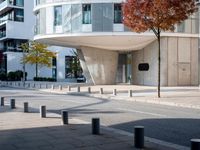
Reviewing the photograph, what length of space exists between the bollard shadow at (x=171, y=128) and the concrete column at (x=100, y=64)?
30.5 meters

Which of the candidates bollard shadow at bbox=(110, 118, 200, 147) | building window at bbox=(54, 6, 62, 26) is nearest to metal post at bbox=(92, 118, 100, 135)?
bollard shadow at bbox=(110, 118, 200, 147)

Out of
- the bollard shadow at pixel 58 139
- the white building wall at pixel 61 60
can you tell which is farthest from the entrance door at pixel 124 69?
the bollard shadow at pixel 58 139

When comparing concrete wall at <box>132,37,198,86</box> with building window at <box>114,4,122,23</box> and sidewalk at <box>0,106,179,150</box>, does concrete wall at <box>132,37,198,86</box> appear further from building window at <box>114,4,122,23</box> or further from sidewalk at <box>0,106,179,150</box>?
sidewalk at <box>0,106,179,150</box>

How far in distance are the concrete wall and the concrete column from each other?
173 inches

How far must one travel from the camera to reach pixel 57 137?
971 centimetres

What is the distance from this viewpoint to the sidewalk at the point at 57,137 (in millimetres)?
8609

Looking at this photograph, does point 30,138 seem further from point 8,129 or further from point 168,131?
point 168,131

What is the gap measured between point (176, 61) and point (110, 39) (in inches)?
277

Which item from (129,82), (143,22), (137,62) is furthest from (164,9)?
(129,82)

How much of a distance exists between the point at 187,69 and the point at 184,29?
160 inches

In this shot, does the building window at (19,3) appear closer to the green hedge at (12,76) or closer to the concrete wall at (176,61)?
the green hedge at (12,76)

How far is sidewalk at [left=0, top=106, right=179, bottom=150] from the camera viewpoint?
8.61 meters

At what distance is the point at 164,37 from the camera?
40719 millimetres

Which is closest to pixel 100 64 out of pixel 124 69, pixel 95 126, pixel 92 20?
pixel 92 20
